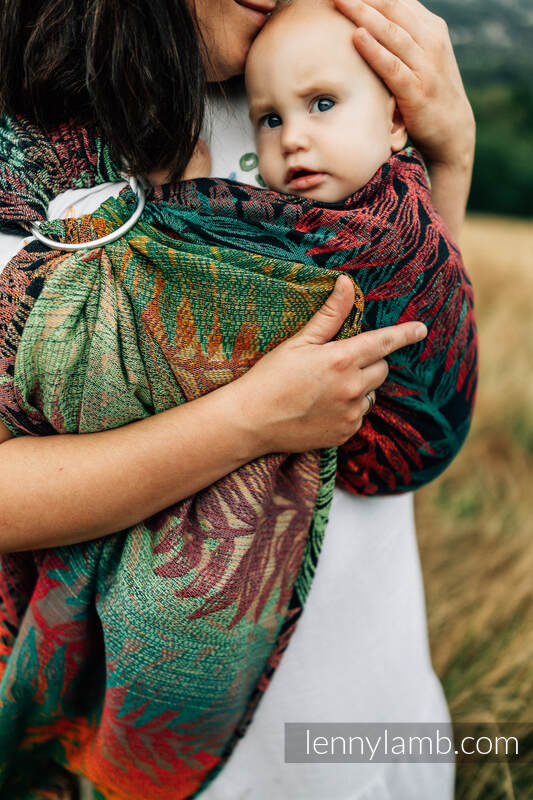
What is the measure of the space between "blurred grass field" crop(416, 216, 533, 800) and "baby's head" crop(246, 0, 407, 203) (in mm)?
1633

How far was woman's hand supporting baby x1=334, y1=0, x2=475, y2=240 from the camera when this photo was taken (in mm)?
1146

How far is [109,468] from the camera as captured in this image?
3.38 ft

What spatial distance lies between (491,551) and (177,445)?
7.77 ft

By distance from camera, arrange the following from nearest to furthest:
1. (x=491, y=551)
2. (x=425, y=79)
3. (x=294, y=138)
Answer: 1. (x=294, y=138)
2. (x=425, y=79)
3. (x=491, y=551)

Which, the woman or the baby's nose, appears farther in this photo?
the baby's nose

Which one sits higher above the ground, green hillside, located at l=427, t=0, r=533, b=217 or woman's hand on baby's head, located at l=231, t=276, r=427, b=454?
green hillside, located at l=427, t=0, r=533, b=217

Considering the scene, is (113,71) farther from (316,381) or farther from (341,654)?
(341,654)

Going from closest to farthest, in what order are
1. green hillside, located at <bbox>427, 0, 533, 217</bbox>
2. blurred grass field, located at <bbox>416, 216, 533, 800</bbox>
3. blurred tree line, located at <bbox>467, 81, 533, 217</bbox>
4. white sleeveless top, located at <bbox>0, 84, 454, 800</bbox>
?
white sleeveless top, located at <bbox>0, 84, 454, 800</bbox> → blurred grass field, located at <bbox>416, 216, 533, 800</bbox> → green hillside, located at <bbox>427, 0, 533, 217</bbox> → blurred tree line, located at <bbox>467, 81, 533, 217</bbox>

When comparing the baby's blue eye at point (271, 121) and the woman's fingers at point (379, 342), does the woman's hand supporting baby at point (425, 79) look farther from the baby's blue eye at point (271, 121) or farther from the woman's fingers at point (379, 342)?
the woman's fingers at point (379, 342)

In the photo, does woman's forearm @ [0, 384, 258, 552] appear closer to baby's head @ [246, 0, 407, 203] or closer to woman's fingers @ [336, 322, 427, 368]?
woman's fingers @ [336, 322, 427, 368]

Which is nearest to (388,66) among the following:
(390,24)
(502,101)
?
(390,24)

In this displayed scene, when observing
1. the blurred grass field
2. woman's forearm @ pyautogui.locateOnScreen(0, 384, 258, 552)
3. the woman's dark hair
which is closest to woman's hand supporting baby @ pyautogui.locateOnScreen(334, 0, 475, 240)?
the woman's dark hair

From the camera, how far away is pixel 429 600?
9.05 ft

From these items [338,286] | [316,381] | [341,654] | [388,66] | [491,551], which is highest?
[388,66]
